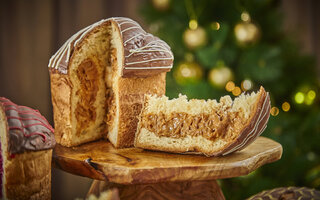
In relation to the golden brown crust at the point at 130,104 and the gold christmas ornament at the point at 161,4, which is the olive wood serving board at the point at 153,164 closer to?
the golden brown crust at the point at 130,104

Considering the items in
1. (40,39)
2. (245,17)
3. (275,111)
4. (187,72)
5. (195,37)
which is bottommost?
(275,111)

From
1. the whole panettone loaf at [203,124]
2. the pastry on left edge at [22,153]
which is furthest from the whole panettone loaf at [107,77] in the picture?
the pastry on left edge at [22,153]

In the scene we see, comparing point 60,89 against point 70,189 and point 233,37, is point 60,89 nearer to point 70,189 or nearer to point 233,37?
point 233,37

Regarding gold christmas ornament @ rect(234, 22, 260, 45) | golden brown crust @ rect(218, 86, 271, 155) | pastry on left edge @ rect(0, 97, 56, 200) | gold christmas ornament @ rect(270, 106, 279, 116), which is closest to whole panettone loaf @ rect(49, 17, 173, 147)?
pastry on left edge @ rect(0, 97, 56, 200)

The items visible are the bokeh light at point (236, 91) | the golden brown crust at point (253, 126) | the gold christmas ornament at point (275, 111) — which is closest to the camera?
the golden brown crust at point (253, 126)

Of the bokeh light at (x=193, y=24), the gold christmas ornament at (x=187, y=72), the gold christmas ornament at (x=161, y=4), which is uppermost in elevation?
the gold christmas ornament at (x=161, y=4)

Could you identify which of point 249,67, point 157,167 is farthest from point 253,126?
point 249,67

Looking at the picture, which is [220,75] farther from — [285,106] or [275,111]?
[285,106]
